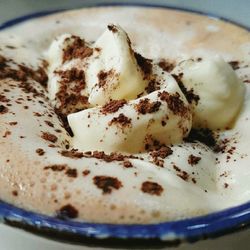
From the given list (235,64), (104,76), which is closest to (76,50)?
(104,76)

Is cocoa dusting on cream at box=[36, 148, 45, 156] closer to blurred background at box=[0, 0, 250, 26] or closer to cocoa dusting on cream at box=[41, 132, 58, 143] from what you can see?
cocoa dusting on cream at box=[41, 132, 58, 143]

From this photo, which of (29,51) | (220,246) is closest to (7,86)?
(29,51)

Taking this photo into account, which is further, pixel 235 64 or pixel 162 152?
pixel 235 64

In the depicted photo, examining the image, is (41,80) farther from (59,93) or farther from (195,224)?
(195,224)

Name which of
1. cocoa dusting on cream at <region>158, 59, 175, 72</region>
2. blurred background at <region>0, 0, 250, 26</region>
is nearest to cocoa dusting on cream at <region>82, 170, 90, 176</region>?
cocoa dusting on cream at <region>158, 59, 175, 72</region>

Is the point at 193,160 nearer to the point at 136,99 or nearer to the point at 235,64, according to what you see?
the point at 136,99

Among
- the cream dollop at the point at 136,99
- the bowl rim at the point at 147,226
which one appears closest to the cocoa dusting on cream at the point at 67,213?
the bowl rim at the point at 147,226
